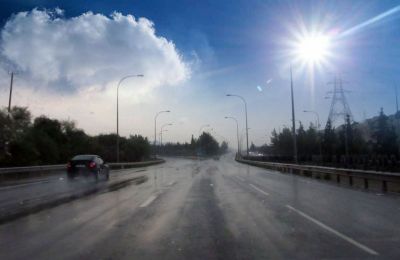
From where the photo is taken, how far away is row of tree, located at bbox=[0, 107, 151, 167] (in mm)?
50625

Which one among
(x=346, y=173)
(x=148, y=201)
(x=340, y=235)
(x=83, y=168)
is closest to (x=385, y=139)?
(x=346, y=173)

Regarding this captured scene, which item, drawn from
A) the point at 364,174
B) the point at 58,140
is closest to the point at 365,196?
the point at 364,174

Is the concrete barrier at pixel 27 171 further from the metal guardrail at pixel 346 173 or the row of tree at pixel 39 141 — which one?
the metal guardrail at pixel 346 173

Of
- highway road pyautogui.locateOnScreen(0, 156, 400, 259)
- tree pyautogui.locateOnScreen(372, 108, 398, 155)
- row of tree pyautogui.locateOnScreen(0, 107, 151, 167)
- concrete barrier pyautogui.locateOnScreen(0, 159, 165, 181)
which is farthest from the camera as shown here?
tree pyautogui.locateOnScreen(372, 108, 398, 155)

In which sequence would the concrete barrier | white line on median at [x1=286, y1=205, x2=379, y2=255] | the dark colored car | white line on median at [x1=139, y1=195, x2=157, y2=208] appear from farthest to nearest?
1. the concrete barrier
2. the dark colored car
3. white line on median at [x1=139, y1=195, x2=157, y2=208]
4. white line on median at [x1=286, y1=205, x2=379, y2=255]

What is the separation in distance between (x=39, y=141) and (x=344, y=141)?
150 feet

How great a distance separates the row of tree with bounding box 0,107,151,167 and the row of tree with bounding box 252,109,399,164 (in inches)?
1214

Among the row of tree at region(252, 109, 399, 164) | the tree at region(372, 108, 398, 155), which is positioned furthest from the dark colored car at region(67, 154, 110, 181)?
the tree at region(372, 108, 398, 155)

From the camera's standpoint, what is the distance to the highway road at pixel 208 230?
906cm

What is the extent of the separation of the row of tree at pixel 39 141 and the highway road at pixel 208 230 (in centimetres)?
Answer: 3499

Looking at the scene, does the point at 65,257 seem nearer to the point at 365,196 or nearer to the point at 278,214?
the point at 278,214

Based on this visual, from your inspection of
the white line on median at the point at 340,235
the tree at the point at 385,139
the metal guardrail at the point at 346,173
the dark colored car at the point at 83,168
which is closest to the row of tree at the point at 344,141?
the tree at the point at 385,139

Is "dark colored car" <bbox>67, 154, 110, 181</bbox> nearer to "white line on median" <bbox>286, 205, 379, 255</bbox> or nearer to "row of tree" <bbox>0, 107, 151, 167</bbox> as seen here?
"row of tree" <bbox>0, 107, 151, 167</bbox>

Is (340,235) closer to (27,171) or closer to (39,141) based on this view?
(27,171)
